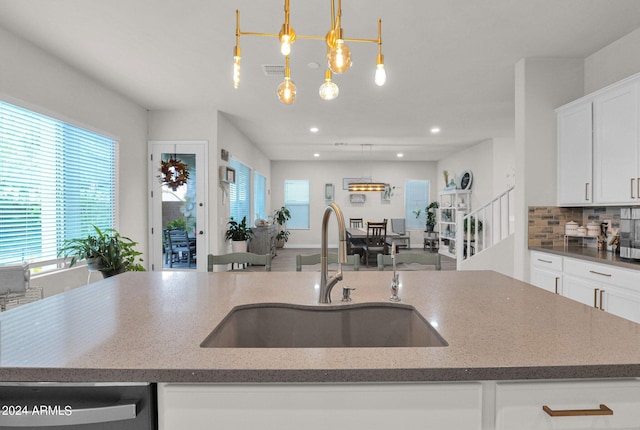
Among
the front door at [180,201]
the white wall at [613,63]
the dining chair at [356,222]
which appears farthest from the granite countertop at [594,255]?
the dining chair at [356,222]

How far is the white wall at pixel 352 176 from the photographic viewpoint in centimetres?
1111


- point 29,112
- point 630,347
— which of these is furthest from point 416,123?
point 630,347

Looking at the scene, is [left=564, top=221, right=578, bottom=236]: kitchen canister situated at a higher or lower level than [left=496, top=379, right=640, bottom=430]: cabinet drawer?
higher

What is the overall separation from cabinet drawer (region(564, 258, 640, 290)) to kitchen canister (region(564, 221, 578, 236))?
2.05ft

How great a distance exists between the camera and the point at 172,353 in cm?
86

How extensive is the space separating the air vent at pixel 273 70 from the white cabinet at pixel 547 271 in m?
3.28

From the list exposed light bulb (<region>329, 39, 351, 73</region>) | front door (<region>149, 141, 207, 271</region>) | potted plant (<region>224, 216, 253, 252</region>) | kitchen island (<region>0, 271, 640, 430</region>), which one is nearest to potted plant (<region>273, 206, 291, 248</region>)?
potted plant (<region>224, 216, 253, 252</region>)

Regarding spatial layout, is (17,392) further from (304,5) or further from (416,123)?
(416,123)

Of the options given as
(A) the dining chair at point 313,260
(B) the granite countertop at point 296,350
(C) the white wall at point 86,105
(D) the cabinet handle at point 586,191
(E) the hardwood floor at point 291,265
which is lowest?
(E) the hardwood floor at point 291,265

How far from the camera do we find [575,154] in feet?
10.9

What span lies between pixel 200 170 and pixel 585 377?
17.6ft

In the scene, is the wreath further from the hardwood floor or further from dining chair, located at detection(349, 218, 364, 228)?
dining chair, located at detection(349, 218, 364, 228)

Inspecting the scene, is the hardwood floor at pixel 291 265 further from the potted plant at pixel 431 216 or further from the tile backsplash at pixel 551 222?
the tile backsplash at pixel 551 222

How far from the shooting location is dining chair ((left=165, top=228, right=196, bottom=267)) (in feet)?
18.2
